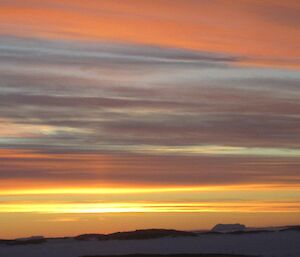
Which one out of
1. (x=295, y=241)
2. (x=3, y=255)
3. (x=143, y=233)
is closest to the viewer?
(x=3, y=255)

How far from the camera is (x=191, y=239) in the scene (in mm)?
63219

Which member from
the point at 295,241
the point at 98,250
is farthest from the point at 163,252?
the point at 295,241

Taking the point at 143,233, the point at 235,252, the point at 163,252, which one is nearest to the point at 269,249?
the point at 235,252

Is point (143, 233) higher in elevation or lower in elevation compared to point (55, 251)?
higher

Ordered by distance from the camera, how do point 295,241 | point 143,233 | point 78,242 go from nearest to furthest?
point 295,241 → point 78,242 → point 143,233

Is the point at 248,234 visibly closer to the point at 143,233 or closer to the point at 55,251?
the point at 143,233

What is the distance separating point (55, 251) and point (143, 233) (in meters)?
20.3

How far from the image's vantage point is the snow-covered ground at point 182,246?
5259 cm

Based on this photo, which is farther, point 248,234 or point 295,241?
point 248,234

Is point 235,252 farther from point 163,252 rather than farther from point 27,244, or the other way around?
point 27,244

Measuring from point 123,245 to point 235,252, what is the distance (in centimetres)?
798

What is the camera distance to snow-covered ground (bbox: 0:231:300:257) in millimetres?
52594

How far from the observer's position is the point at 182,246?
5891 cm

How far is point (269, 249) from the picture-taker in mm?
53594
